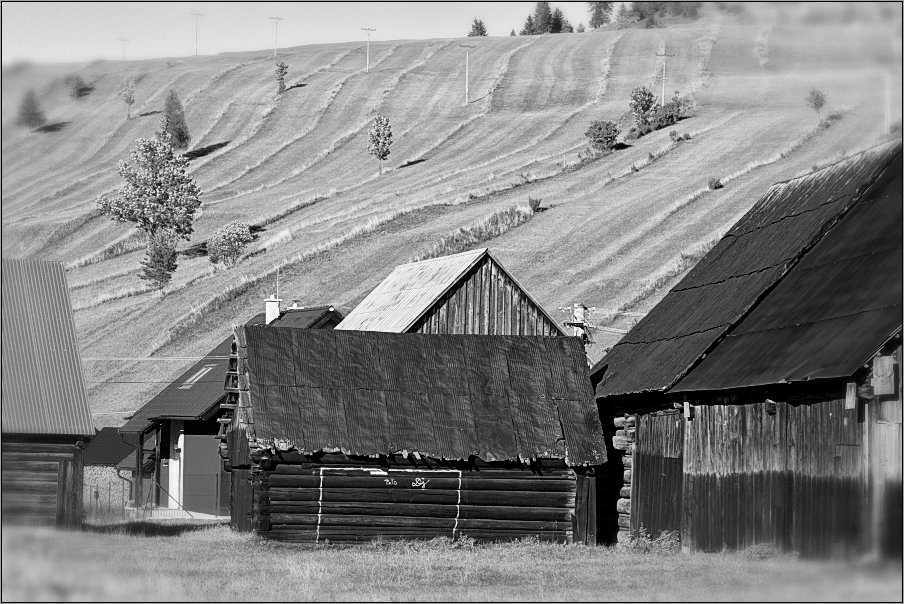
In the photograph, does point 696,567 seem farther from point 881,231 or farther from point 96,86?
point 96,86

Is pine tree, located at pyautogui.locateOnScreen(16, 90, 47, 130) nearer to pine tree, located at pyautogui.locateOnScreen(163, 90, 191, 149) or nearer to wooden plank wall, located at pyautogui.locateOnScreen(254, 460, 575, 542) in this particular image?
wooden plank wall, located at pyautogui.locateOnScreen(254, 460, 575, 542)

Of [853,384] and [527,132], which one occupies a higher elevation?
[527,132]

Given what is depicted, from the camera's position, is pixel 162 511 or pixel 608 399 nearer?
pixel 608 399

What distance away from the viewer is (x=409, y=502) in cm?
2517

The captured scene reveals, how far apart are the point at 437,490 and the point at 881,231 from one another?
1039cm

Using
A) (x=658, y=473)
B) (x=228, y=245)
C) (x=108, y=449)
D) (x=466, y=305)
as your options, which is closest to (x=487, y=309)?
(x=466, y=305)

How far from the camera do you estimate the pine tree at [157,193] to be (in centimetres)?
8838

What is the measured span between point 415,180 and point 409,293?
65.0 meters

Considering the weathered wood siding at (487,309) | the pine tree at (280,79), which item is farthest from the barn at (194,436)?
the pine tree at (280,79)

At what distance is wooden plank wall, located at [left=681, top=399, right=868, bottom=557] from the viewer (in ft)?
58.5

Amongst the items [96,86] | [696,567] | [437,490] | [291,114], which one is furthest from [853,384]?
[291,114]

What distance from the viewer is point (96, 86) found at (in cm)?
848

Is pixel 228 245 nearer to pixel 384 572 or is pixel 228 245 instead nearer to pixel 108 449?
pixel 108 449

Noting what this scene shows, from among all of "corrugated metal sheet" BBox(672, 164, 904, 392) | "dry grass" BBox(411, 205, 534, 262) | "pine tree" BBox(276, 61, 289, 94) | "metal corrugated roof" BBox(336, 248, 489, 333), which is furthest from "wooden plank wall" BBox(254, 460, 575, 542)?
"pine tree" BBox(276, 61, 289, 94)
